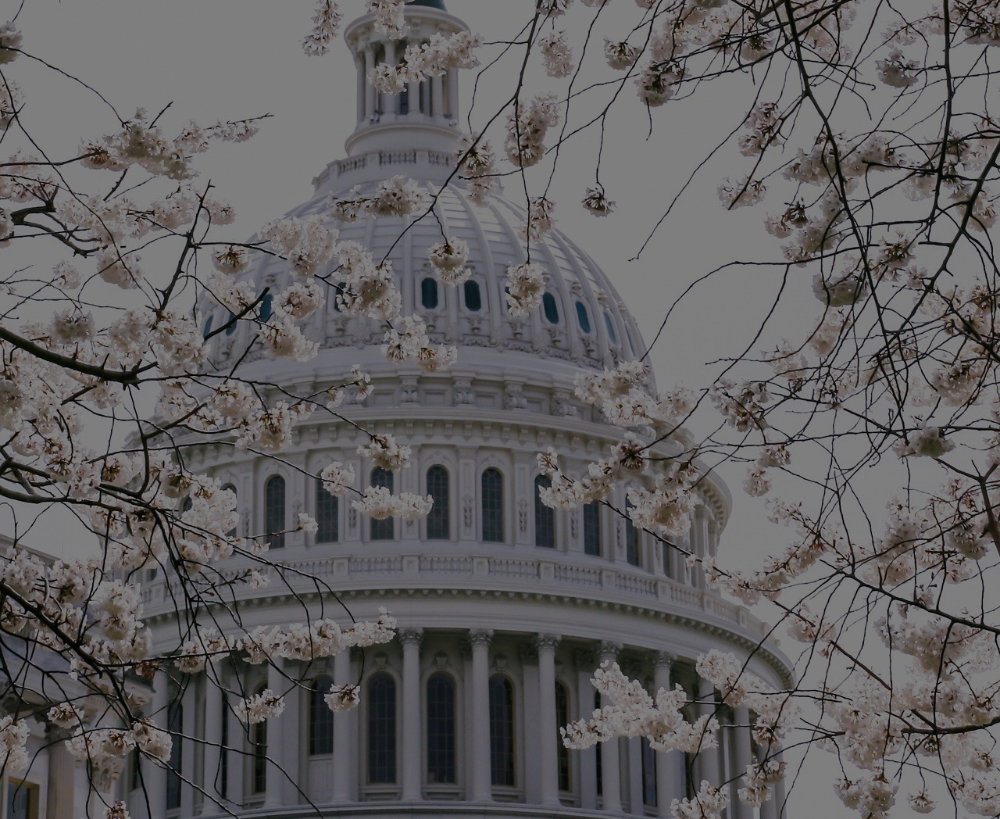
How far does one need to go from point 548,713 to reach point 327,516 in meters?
11.9

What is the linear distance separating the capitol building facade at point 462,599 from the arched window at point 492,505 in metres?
0.08

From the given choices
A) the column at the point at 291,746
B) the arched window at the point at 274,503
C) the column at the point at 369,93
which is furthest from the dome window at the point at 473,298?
the column at the point at 291,746

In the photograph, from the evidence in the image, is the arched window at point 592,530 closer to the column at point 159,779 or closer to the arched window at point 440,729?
the arched window at point 440,729

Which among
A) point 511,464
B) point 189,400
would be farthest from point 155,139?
point 511,464

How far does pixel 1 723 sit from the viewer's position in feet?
51.3

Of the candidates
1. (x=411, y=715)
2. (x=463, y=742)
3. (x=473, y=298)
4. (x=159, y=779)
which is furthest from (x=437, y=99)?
(x=159, y=779)

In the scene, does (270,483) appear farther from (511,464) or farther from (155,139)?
(155,139)

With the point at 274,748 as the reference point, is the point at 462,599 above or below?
above

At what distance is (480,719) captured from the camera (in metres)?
79.9

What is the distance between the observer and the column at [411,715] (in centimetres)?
7894

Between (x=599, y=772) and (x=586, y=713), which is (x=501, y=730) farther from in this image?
(x=599, y=772)

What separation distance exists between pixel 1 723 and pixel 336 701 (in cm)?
288

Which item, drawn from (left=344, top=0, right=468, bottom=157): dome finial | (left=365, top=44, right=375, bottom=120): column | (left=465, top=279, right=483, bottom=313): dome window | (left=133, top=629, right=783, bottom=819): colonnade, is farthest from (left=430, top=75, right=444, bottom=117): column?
(left=133, top=629, right=783, bottom=819): colonnade

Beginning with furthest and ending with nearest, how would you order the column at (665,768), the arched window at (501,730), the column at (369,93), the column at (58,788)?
1. the column at (369,93)
2. the column at (665,768)
3. the arched window at (501,730)
4. the column at (58,788)
